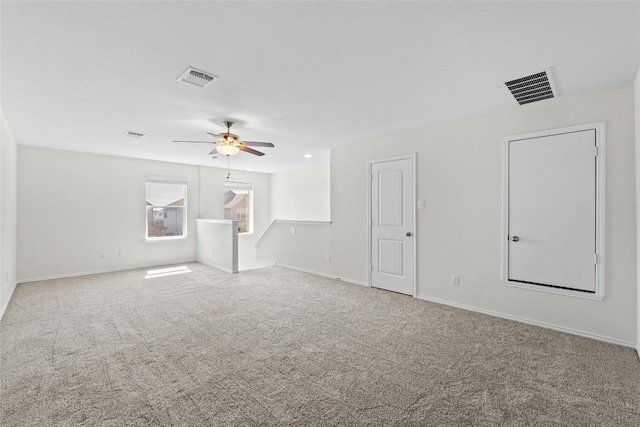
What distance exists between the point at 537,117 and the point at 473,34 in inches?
71.5

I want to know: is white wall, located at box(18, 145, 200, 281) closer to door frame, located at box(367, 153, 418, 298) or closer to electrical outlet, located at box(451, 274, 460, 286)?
door frame, located at box(367, 153, 418, 298)

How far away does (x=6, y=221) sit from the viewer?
13.0ft

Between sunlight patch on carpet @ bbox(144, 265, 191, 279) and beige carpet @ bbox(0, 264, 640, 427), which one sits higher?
sunlight patch on carpet @ bbox(144, 265, 191, 279)

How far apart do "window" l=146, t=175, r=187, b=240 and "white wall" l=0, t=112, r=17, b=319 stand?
222cm

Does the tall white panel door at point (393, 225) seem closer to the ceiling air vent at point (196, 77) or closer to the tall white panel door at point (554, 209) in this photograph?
the tall white panel door at point (554, 209)

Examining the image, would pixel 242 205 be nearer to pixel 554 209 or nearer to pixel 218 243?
pixel 218 243

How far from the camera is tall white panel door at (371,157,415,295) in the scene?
440 cm

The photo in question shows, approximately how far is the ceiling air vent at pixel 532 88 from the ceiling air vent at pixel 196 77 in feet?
9.18

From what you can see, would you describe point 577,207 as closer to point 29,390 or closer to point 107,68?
point 107,68

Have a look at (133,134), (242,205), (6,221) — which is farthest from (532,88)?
(242,205)

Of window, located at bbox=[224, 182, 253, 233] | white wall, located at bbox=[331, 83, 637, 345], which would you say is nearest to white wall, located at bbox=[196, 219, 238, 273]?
window, located at bbox=[224, 182, 253, 233]

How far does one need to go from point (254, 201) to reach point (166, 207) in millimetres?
2439

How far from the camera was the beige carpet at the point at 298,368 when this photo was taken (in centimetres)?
182

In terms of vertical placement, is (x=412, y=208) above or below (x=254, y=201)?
below
